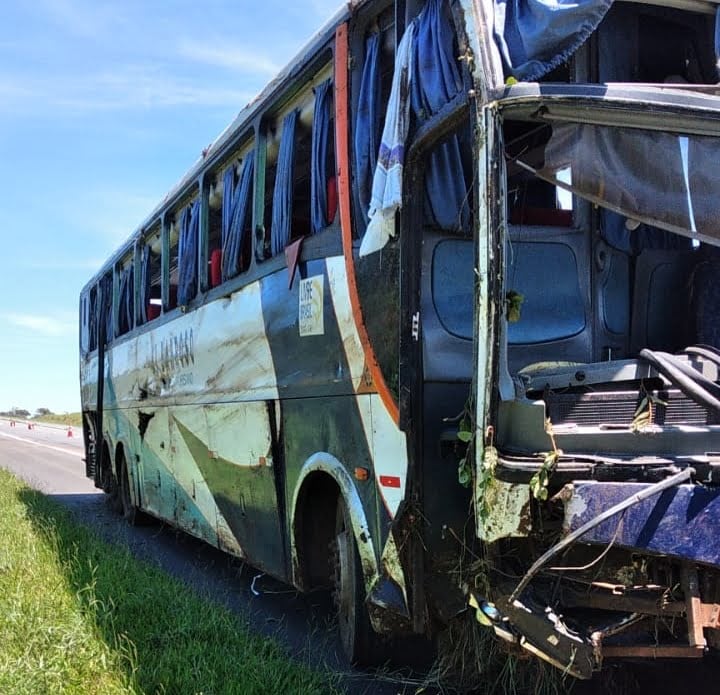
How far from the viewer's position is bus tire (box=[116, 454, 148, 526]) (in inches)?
461

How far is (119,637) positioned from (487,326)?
318 centimetres

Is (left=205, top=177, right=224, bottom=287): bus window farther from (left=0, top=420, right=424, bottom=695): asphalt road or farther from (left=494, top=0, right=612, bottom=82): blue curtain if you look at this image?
(left=494, top=0, right=612, bottom=82): blue curtain

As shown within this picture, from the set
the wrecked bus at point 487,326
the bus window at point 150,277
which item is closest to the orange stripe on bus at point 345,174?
the wrecked bus at point 487,326

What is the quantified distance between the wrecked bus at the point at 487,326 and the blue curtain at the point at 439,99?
1 centimetres

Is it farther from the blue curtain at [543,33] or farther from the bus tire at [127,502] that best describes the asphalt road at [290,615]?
the blue curtain at [543,33]

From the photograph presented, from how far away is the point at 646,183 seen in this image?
11.8 ft

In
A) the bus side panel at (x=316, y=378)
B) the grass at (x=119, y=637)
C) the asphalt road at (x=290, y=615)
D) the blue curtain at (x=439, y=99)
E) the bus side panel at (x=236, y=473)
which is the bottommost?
the asphalt road at (x=290, y=615)

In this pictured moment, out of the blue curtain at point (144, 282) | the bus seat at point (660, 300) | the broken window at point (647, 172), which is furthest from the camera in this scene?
the blue curtain at point (144, 282)

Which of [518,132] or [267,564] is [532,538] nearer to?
Answer: [518,132]

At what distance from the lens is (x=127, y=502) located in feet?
39.8

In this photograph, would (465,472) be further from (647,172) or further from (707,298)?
(707,298)

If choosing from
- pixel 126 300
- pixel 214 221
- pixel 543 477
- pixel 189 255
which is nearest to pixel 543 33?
pixel 543 477

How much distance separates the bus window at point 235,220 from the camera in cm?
658

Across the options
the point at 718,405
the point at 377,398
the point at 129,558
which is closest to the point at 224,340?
the point at 129,558
